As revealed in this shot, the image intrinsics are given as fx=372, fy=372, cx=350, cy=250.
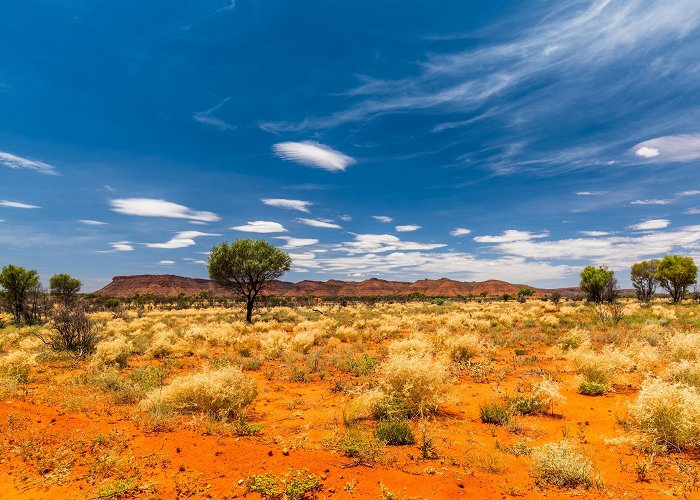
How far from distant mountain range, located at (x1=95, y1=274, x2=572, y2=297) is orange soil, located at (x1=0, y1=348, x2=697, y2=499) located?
141848 millimetres

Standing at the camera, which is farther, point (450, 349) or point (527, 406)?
point (450, 349)

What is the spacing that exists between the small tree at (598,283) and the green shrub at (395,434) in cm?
4356

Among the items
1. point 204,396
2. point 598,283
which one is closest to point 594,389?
point 204,396

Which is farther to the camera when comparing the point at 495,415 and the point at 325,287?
the point at 325,287

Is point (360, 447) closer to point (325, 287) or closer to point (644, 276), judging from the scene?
point (644, 276)

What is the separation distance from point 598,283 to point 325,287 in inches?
5165

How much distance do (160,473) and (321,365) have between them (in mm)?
8999

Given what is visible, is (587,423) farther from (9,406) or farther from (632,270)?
Result: (632,270)

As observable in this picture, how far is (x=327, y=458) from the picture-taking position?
5.55 m

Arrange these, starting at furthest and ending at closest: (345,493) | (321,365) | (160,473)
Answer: (321,365)
(160,473)
(345,493)

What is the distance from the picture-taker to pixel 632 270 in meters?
64.7

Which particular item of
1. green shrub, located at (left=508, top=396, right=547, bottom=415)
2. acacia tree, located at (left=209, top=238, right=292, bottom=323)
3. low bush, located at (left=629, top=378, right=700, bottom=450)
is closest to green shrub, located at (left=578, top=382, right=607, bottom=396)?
green shrub, located at (left=508, top=396, right=547, bottom=415)

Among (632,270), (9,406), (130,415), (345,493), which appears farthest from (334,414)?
→ (632,270)

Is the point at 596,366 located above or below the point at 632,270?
below
